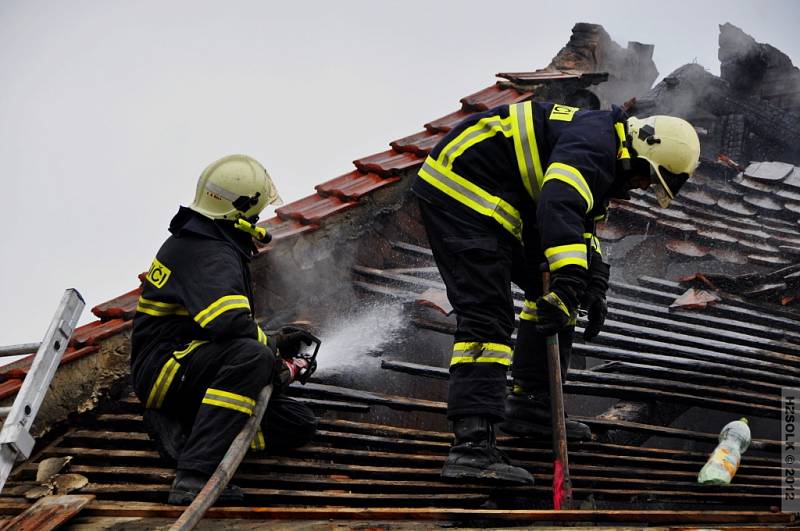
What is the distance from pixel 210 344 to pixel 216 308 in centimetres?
20

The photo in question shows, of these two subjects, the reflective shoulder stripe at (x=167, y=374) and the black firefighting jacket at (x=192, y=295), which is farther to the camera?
the reflective shoulder stripe at (x=167, y=374)

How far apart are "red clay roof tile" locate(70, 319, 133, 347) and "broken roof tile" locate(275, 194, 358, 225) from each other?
1.53m

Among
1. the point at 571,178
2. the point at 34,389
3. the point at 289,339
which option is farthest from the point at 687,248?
the point at 34,389

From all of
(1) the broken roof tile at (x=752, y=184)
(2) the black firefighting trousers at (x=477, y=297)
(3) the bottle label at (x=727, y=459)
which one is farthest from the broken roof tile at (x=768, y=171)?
(2) the black firefighting trousers at (x=477, y=297)

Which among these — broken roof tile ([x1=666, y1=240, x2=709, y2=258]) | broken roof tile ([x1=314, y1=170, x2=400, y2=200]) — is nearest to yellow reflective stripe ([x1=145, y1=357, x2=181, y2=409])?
broken roof tile ([x1=314, y1=170, x2=400, y2=200])

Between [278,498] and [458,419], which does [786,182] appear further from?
[278,498]

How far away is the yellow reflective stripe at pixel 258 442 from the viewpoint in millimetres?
4008

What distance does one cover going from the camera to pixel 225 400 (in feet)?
12.0

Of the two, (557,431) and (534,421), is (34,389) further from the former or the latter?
(534,421)

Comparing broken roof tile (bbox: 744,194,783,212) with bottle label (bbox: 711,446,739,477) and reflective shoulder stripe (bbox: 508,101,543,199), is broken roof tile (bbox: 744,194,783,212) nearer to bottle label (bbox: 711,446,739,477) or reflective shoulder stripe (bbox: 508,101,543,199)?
bottle label (bbox: 711,446,739,477)

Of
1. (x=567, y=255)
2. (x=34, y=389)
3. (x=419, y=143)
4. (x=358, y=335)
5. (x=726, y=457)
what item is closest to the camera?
(x=34, y=389)

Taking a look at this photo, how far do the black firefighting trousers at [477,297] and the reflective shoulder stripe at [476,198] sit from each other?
0.03 m

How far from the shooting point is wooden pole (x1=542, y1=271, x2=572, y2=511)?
3.92 metres

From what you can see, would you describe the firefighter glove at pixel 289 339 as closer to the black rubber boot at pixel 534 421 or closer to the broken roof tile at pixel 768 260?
the black rubber boot at pixel 534 421
